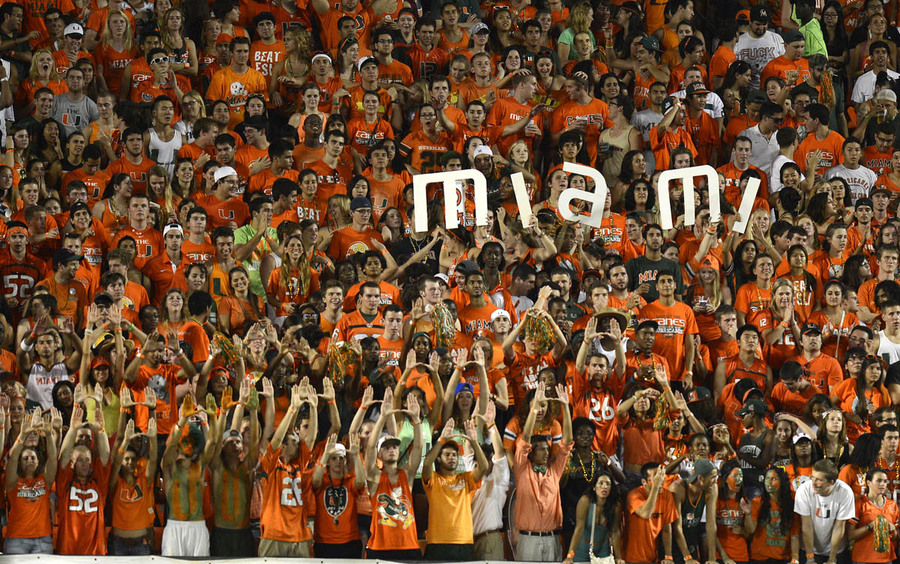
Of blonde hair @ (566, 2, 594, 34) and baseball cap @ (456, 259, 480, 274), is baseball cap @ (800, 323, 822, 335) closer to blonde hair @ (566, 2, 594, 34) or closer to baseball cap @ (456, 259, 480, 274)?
baseball cap @ (456, 259, 480, 274)

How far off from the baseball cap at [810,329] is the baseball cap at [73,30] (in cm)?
701

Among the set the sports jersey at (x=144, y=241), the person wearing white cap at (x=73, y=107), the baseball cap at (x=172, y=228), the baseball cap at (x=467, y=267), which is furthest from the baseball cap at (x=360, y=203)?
the person wearing white cap at (x=73, y=107)

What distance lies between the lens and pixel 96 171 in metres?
14.8

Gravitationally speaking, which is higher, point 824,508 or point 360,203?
point 360,203

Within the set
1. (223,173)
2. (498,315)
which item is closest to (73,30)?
(223,173)

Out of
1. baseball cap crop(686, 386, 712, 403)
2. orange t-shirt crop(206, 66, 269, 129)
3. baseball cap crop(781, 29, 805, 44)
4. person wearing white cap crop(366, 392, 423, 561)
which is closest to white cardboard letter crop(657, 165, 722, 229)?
baseball cap crop(686, 386, 712, 403)

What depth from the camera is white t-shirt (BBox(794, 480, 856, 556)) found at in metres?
12.1

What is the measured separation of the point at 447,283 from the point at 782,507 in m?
3.22

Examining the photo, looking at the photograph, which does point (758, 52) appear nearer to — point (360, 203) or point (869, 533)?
point (360, 203)

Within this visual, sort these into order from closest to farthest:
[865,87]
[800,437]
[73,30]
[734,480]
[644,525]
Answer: [644,525]
[734,480]
[800,437]
[73,30]
[865,87]

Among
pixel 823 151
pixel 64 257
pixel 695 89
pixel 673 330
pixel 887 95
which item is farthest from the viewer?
pixel 887 95

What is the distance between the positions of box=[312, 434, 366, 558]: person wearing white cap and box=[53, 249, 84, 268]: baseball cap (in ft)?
9.24

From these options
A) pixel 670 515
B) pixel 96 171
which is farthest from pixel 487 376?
pixel 96 171

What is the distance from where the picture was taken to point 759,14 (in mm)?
17484
